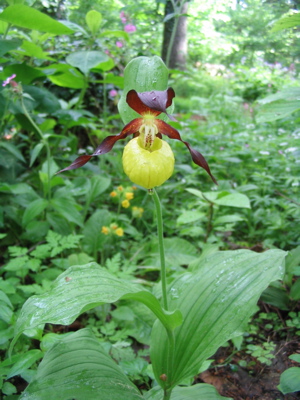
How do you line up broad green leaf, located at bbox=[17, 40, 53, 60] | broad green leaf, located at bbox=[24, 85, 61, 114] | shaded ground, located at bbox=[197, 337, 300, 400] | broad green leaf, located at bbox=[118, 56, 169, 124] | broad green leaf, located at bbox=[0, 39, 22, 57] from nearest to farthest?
1. broad green leaf, located at bbox=[118, 56, 169, 124]
2. shaded ground, located at bbox=[197, 337, 300, 400]
3. broad green leaf, located at bbox=[0, 39, 22, 57]
4. broad green leaf, located at bbox=[17, 40, 53, 60]
5. broad green leaf, located at bbox=[24, 85, 61, 114]

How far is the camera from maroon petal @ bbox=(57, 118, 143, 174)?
0.90m

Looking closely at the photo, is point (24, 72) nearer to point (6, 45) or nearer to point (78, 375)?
point (6, 45)

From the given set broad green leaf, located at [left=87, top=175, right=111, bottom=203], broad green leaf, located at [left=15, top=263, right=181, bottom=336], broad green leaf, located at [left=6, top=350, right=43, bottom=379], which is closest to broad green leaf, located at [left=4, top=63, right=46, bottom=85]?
broad green leaf, located at [left=87, top=175, right=111, bottom=203]

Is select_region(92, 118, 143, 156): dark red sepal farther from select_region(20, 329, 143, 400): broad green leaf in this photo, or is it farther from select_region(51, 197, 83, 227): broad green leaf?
select_region(51, 197, 83, 227): broad green leaf

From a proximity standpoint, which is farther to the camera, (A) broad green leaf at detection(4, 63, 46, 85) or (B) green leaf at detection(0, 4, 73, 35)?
(A) broad green leaf at detection(4, 63, 46, 85)

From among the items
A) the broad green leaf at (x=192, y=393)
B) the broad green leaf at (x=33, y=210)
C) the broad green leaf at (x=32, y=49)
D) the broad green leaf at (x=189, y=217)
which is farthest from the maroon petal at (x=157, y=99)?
the broad green leaf at (x=32, y=49)

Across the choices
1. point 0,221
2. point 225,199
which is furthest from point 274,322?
point 0,221

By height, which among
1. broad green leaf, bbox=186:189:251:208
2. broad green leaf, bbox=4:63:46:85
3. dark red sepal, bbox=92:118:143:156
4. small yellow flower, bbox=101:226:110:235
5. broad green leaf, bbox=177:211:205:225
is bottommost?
small yellow flower, bbox=101:226:110:235

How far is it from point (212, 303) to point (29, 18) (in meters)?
1.49

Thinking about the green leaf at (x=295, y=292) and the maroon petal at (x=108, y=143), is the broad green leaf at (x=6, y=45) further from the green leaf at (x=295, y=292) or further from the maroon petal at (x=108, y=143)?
the green leaf at (x=295, y=292)

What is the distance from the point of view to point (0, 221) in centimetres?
162

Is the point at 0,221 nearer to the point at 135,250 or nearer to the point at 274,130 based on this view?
the point at 135,250

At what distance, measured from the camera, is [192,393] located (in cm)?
100

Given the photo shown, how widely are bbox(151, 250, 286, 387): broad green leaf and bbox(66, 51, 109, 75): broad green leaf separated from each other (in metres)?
1.24
